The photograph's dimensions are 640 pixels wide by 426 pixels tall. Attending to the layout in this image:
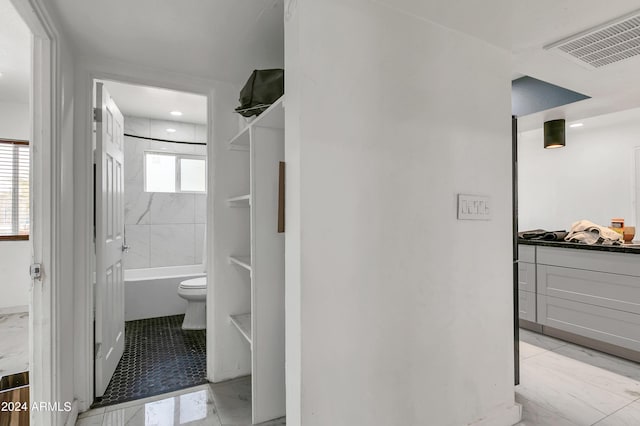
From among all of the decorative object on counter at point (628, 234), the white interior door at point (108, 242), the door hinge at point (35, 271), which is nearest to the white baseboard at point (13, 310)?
the white interior door at point (108, 242)

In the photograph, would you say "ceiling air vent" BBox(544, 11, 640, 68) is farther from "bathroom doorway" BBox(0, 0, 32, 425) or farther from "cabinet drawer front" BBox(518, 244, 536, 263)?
"bathroom doorway" BBox(0, 0, 32, 425)

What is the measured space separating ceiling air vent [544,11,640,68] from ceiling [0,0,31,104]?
119 inches

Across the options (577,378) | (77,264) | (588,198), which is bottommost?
(577,378)

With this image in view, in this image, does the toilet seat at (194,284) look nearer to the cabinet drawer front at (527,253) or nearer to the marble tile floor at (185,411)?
the marble tile floor at (185,411)

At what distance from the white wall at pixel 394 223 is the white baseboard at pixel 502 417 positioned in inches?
0.5

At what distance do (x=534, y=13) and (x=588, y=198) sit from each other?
144 inches

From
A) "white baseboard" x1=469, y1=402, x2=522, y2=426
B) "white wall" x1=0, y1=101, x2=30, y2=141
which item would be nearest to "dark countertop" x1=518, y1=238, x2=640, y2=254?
"white baseboard" x1=469, y1=402, x2=522, y2=426

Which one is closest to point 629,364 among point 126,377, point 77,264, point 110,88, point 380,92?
point 380,92

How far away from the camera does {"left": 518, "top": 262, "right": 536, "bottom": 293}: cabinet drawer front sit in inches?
125

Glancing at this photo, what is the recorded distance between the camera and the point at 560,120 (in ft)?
10.8

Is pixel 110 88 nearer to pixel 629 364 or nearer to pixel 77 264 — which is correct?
pixel 77 264

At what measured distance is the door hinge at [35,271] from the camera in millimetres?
1548

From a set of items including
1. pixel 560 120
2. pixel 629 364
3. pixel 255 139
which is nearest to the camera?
pixel 255 139

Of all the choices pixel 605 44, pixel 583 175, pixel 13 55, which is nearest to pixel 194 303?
pixel 13 55
